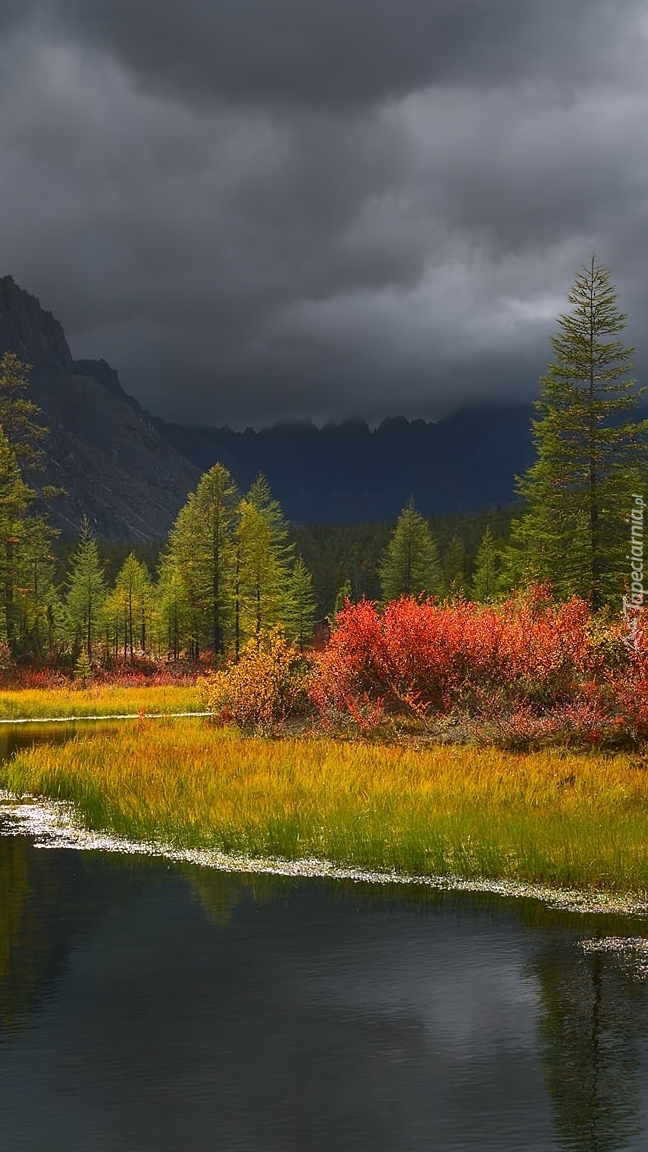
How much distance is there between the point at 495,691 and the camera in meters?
23.3

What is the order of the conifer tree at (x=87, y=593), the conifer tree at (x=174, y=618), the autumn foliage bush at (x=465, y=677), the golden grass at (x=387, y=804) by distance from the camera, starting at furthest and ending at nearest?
1. the conifer tree at (x=87, y=593)
2. the conifer tree at (x=174, y=618)
3. the autumn foliage bush at (x=465, y=677)
4. the golden grass at (x=387, y=804)

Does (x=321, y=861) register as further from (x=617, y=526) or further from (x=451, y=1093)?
(x=617, y=526)

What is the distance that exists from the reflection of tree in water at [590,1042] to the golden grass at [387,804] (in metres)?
2.30

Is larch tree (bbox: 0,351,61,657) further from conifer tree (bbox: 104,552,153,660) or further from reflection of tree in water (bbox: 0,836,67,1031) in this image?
reflection of tree in water (bbox: 0,836,67,1031)

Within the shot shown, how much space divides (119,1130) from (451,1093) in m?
2.11

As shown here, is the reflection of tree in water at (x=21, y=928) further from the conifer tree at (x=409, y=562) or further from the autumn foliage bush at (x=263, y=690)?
the conifer tree at (x=409, y=562)

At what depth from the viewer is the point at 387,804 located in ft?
47.0

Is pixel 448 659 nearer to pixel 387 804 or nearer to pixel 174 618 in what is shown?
pixel 387 804

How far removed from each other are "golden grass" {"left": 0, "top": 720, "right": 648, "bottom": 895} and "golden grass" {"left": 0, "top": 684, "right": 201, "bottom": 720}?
60.8ft

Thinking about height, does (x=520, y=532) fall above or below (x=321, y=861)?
above

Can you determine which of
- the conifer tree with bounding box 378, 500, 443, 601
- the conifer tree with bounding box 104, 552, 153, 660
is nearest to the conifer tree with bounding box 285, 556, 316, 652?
the conifer tree with bounding box 378, 500, 443, 601

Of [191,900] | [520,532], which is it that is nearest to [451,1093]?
[191,900]

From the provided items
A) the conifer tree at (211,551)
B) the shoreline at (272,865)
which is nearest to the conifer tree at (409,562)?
the conifer tree at (211,551)

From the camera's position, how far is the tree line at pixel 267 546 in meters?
39.9
